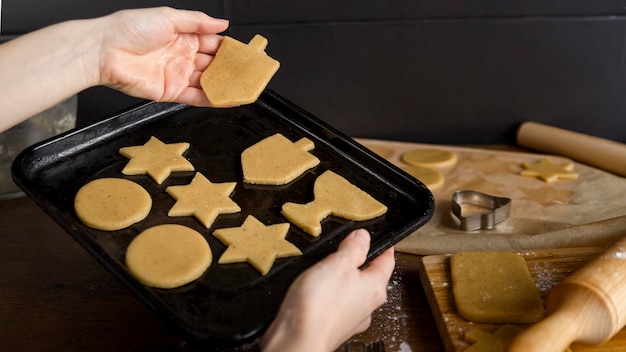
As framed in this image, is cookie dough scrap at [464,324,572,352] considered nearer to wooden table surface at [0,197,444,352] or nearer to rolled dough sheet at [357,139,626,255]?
wooden table surface at [0,197,444,352]

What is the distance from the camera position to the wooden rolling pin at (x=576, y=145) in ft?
6.05

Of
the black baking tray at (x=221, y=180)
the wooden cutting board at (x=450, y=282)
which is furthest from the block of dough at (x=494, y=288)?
the black baking tray at (x=221, y=180)

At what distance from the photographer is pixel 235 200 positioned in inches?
53.7

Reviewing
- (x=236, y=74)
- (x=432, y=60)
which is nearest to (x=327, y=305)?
(x=236, y=74)

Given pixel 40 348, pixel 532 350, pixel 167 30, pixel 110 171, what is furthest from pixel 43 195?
pixel 532 350

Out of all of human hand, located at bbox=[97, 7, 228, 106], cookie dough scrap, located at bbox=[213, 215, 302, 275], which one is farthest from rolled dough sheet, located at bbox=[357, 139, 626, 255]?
human hand, located at bbox=[97, 7, 228, 106]

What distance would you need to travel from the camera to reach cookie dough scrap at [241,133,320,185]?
1.41 m

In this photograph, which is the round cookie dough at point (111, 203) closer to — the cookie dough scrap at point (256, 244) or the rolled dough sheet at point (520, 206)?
the cookie dough scrap at point (256, 244)

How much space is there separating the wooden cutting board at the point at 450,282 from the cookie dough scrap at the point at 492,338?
0.02m

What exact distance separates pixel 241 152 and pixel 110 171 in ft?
0.90

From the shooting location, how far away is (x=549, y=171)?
1832 millimetres

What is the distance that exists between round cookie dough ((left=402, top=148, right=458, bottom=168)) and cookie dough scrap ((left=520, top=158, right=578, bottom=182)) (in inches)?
7.7

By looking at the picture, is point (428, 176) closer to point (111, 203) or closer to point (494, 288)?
point (494, 288)

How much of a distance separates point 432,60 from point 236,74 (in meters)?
0.73
